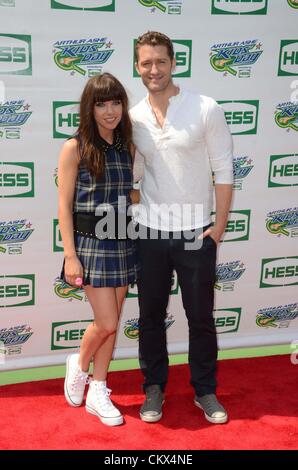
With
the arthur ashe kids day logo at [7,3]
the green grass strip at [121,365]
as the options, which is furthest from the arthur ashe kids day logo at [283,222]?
the arthur ashe kids day logo at [7,3]

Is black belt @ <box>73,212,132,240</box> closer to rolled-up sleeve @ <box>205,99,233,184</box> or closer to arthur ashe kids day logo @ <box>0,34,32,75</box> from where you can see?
rolled-up sleeve @ <box>205,99,233,184</box>

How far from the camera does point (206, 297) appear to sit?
2627mm

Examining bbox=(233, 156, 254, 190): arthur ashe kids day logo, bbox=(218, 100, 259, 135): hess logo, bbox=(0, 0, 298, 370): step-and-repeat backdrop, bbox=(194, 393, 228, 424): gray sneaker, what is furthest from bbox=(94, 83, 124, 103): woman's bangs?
bbox=(194, 393, 228, 424): gray sneaker

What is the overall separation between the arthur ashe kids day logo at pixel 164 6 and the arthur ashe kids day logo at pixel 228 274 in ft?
4.79

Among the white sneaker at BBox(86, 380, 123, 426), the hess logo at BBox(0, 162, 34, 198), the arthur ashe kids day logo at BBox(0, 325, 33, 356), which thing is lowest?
the white sneaker at BBox(86, 380, 123, 426)

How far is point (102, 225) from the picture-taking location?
249 cm

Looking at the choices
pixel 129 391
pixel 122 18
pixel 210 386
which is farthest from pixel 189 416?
pixel 122 18

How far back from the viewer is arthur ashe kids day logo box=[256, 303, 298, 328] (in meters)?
3.54

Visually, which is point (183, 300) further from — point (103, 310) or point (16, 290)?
point (16, 290)

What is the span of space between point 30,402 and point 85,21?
6.52 ft

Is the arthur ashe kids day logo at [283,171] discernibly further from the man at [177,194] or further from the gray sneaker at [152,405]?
the gray sneaker at [152,405]

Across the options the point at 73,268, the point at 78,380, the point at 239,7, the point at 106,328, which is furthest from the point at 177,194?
the point at 239,7

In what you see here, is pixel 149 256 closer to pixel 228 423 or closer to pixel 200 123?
pixel 200 123

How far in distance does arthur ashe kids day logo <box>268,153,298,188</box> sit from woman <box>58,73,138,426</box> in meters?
1.01
